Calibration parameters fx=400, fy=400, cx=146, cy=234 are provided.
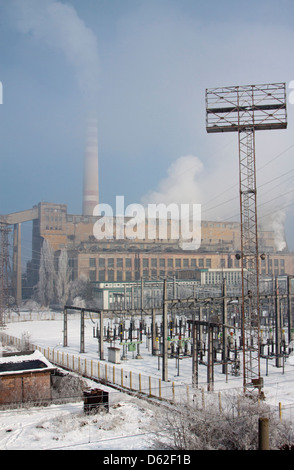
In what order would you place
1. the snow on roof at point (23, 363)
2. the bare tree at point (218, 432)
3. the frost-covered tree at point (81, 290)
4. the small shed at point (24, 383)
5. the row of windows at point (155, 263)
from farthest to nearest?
the row of windows at point (155, 263) < the frost-covered tree at point (81, 290) < the snow on roof at point (23, 363) < the small shed at point (24, 383) < the bare tree at point (218, 432)

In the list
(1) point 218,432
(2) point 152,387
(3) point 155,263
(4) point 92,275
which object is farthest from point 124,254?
(1) point 218,432

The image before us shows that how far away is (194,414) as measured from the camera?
9703 mm

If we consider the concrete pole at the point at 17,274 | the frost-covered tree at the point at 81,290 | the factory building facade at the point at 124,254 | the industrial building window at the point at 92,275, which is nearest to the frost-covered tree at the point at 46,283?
the concrete pole at the point at 17,274

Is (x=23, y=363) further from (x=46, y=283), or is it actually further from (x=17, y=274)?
(x=17, y=274)

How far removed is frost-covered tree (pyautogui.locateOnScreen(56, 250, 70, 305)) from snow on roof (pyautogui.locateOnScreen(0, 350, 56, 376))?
4204 centimetres

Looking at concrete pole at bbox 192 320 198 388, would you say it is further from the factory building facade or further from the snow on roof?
the factory building facade

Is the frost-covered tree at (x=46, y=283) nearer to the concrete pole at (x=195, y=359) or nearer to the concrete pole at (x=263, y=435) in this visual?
the concrete pole at (x=195, y=359)

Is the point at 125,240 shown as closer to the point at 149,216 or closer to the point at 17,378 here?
the point at 149,216

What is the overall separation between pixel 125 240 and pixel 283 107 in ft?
183

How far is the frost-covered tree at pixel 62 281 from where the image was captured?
195 ft

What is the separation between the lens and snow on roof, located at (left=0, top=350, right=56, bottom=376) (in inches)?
587

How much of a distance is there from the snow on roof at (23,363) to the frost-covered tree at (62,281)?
4204cm

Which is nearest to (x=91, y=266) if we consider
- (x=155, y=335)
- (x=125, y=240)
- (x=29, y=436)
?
(x=125, y=240)

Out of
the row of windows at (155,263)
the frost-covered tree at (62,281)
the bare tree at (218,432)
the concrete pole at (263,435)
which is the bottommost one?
the bare tree at (218,432)
